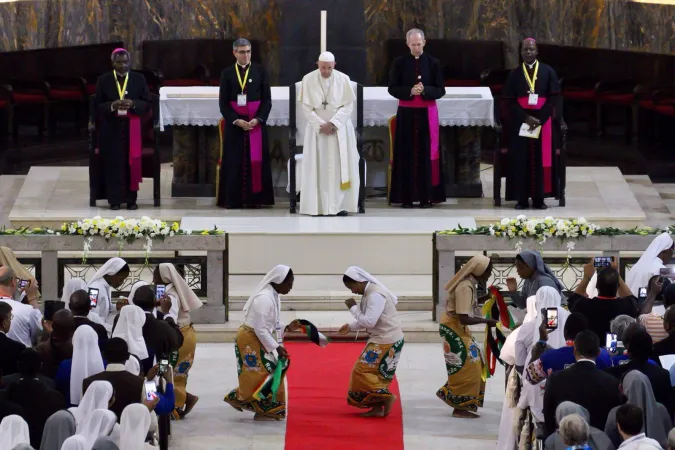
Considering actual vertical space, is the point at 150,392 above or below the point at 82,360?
below

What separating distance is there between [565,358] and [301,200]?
757 centimetres

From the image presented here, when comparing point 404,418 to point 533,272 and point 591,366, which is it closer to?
point 533,272

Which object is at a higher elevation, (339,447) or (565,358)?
(565,358)

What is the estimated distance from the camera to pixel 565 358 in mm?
10094

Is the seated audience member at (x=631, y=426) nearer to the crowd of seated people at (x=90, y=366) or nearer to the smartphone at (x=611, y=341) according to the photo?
the smartphone at (x=611, y=341)

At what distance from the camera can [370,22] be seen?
71.6ft

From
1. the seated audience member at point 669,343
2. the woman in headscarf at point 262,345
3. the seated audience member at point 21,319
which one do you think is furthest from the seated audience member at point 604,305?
the seated audience member at point 21,319

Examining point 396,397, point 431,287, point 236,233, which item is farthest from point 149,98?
point 396,397

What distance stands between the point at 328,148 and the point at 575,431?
8.99 meters

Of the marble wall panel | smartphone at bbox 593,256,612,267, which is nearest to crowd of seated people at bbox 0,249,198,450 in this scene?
smartphone at bbox 593,256,612,267

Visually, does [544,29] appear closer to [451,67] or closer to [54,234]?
[451,67]

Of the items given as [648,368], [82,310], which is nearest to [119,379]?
[82,310]

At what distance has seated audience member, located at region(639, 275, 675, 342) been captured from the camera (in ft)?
35.6

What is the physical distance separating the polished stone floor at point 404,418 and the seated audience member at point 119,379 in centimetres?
210
